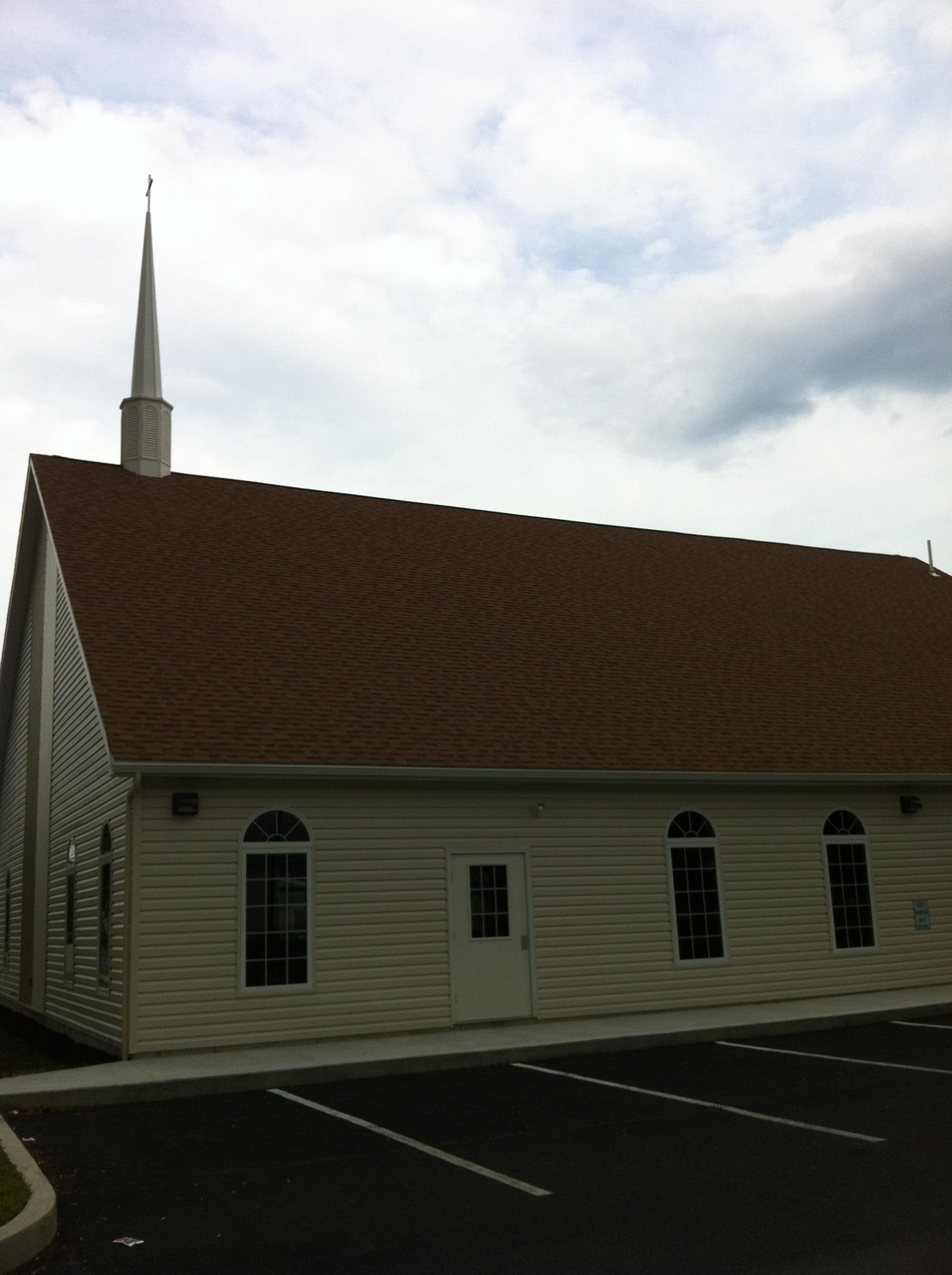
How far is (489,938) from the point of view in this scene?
15266mm

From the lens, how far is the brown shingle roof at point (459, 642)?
14.9 metres

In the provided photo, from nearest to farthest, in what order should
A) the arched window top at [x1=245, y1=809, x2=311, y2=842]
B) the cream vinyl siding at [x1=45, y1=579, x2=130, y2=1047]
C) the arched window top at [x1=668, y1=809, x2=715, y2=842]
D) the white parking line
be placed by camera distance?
the cream vinyl siding at [x1=45, y1=579, x2=130, y2=1047]
the arched window top at [x1=245, y1=809, x2=311, y2=842]
the white parking line
the arched window top at [x1=668, y1=809, x2=715, y2=842]

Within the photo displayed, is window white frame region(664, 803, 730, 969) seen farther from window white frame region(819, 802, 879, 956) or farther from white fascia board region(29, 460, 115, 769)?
white fascia board region(29, 460, 115, 769)

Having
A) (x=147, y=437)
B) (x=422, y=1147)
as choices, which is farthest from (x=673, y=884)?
(x=147, y=437)

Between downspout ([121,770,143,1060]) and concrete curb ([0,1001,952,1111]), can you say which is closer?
concrete curb ([0,1001,952,1111])

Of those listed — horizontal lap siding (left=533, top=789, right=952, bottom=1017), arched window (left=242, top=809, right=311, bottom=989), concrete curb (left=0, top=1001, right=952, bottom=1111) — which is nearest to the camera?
concrete curb (left=0, top=1001, right=952, bottom=1111)

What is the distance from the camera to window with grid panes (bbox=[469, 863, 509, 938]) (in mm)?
15266

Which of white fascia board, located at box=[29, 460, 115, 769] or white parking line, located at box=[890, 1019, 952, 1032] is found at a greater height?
white fascia board, located at box=[29, 460, 115, 769]

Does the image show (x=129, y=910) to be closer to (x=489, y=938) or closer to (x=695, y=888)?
(x=489, y=938)

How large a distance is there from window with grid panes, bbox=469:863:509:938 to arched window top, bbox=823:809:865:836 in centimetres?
550

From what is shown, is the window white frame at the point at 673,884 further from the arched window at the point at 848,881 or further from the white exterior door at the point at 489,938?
the white exterior door at the point at 489,938

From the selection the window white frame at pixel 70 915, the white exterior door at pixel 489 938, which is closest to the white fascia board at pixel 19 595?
the window white frame at pixel 70 915

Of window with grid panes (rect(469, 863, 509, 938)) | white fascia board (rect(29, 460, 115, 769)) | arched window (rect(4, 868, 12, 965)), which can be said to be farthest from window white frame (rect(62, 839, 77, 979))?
arched window (rect(4, 868, 12, 965))

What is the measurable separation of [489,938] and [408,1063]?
3.09 meters
